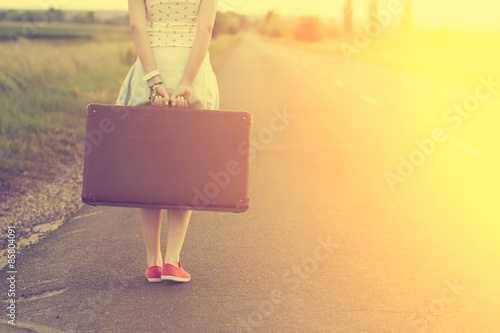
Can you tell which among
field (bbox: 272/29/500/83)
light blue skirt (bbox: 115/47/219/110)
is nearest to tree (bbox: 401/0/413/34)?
field (bbox: 272/29/500/83)

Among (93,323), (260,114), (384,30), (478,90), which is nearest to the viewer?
(93,323)

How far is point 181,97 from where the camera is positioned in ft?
9.85

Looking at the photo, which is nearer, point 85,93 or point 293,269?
point 293,269

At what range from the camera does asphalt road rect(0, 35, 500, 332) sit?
300 cm

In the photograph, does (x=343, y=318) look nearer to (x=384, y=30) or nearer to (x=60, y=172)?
(x=60, y=172)

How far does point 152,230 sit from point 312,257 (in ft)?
3.74

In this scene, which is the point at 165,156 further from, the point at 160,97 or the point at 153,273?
the point at 153,273

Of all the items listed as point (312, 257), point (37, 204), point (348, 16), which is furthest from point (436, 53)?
point (348, 16)

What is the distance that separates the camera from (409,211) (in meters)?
5.08

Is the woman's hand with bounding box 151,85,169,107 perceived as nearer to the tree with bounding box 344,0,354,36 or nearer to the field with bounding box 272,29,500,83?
the field with bounding box 272,29,500,83

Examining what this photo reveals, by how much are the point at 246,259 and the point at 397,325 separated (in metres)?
1.20

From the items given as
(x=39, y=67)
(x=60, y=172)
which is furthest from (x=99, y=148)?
(x=39, y=67)

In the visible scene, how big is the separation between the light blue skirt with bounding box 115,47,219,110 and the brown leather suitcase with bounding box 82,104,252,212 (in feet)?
0.67

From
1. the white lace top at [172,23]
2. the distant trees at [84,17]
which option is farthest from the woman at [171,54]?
the distant trees at [84,17]
